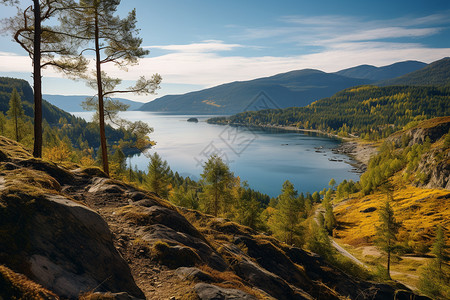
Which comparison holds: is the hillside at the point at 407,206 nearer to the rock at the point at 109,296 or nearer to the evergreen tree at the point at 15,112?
the rock at the point at 109,296

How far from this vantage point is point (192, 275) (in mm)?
8305

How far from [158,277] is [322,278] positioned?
49.3 ft

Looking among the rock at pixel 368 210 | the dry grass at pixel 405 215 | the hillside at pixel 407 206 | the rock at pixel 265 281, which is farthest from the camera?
the rock at pixel 368 210

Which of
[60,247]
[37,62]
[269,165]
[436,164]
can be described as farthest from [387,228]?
[269,165]

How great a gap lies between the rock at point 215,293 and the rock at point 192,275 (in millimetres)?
633

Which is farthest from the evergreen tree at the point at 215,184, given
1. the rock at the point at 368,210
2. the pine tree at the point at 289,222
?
the rock at the point at 368,210

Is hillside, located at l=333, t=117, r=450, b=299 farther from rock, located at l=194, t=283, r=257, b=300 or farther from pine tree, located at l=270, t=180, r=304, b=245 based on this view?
rock, located at l=194, t=283, r=257, b=300

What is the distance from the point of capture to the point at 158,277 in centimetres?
832

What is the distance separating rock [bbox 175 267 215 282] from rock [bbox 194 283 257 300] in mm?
633

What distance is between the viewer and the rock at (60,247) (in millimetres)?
5738

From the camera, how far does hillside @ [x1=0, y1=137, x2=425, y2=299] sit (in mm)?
5891

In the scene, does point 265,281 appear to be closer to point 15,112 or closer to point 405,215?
point 15,112

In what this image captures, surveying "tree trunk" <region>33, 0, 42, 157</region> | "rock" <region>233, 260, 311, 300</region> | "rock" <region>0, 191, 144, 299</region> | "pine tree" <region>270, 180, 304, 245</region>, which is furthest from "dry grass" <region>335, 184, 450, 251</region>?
"tree trunk" <region>33, 0, 42, 157</region>

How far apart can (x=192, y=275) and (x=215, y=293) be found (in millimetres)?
1282
